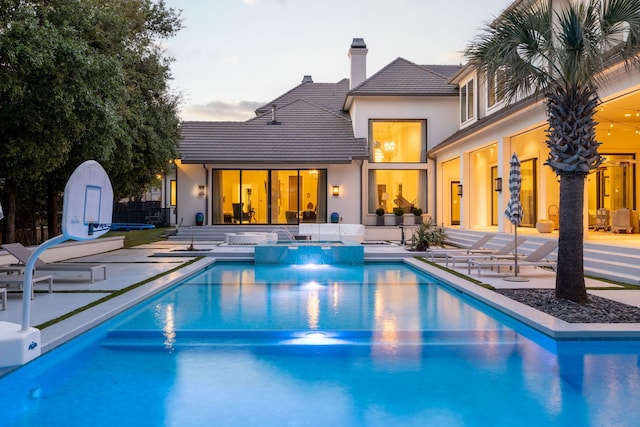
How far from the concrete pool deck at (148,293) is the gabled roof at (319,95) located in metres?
19.5

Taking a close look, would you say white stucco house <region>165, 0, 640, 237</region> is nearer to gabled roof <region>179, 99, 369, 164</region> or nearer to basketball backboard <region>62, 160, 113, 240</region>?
gabled roof <region>179, 99, 369, 164</region>

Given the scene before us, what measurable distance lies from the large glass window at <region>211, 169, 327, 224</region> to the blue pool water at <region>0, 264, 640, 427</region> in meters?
15.4

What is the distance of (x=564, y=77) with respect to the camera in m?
7.15

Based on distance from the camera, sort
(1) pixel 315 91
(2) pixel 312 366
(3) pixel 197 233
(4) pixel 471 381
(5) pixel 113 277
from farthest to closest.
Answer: (1) pixel 315 91, (3) pixel 197 233, (5) pixel 113 277, (2) pixel 312 366, (4) pixel 471 381

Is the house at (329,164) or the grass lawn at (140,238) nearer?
the grass lawn at (140,238)

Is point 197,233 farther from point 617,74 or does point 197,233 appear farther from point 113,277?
point 617,74

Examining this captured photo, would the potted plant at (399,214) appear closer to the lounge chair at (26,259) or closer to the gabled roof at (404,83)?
the gabled roof at (404,83)

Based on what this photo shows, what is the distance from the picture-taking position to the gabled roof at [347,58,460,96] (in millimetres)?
23234

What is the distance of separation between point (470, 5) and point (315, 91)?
1452cm

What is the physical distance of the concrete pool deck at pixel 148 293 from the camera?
592 cm

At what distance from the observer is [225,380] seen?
16.0 feet

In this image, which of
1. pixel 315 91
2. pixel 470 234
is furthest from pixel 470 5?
pixel 315 91

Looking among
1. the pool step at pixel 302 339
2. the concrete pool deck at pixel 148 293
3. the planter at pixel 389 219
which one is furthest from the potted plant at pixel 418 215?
the pool step at pixel 302 339

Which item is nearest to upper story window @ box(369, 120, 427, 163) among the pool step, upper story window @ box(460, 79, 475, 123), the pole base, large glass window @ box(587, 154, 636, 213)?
upper story window @ box(460, 79, 475, 123)
